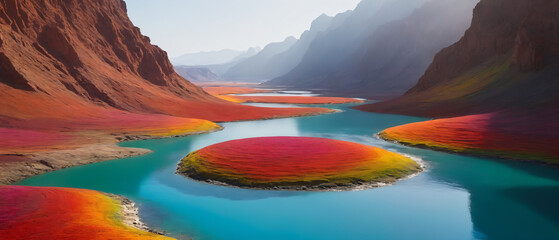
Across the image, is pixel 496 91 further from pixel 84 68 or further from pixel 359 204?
pixel 84 68

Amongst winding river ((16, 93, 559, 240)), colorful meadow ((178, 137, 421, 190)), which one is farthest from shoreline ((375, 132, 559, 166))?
colorful meadow ((178, 137, 421, 190))

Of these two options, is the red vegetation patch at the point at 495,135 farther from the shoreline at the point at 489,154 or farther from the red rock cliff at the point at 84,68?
the red rock cliff at the point at 84,68

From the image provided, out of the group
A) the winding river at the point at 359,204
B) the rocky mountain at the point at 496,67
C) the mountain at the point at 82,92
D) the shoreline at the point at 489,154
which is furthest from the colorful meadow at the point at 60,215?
the rocky mountain at the point at 496,67

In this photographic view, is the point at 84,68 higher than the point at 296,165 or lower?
higher

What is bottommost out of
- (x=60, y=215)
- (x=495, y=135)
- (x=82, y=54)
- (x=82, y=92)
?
(x=60, y=215)

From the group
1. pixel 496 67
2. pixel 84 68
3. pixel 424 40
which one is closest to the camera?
pixel 84 68

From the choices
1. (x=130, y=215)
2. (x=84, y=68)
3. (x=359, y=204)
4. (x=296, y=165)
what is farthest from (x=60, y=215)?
(x=84, y=68)
